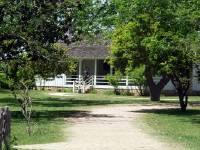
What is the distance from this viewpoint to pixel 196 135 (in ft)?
51.8

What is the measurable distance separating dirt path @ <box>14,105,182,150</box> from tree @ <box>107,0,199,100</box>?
3520 mm

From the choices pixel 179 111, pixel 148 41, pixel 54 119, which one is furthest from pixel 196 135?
pixel 179 111

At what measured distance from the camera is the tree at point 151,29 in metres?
20.8

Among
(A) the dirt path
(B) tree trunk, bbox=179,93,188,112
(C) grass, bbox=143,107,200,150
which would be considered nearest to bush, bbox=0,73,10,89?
(A) the dirt path

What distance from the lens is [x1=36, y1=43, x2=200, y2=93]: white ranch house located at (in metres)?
44.1

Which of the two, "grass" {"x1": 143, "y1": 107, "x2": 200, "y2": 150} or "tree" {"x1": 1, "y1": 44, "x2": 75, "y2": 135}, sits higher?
"tree" {"x1": 1, "y1": 44, "x2": 75, "y2": 135}

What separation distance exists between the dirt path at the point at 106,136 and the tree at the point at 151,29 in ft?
11.5

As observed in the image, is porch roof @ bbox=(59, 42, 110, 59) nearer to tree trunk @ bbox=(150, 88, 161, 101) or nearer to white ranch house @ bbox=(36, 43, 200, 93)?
white ranch house @ bbox=(36, 43, 200, 93)

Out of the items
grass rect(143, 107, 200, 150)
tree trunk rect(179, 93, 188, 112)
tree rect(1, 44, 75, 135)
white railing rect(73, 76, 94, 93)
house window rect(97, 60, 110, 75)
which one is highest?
house window rect(97, 60, 110, 75)

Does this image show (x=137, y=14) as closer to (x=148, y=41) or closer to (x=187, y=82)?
(x=148, y=41)

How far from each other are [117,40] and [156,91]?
959cm

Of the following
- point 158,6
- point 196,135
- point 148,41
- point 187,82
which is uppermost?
point 158,6

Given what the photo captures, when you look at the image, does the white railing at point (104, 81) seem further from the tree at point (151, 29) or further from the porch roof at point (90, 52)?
the tree at point (151, 29)

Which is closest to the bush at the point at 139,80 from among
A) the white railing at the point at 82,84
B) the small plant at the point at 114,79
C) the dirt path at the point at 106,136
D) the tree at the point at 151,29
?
the small plant at the point at 114,79
